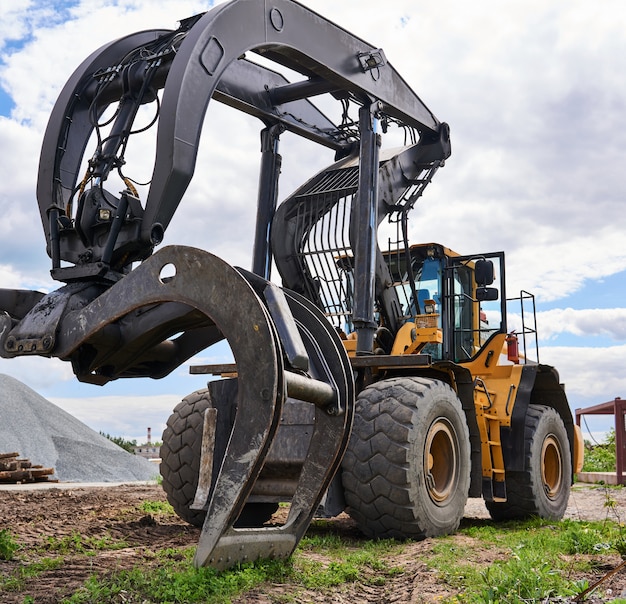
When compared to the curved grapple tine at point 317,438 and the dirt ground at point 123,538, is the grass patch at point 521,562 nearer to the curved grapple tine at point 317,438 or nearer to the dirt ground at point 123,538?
the dirt ground at point 123,538

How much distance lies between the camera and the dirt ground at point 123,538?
4184 mm

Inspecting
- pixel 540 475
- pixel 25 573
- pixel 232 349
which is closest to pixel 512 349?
pixel 540 475

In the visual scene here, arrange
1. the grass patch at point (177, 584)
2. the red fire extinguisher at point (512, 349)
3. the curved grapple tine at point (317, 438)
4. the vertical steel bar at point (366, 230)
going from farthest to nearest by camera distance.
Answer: the red fire extinguisher at point (512, 349) < the vertical steel bar at point (366, 230) < the curved grapple tine at point (317, 438) < the grass patch at point (177, 584)

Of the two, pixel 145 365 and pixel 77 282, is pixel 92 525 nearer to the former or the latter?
pixel 145 365

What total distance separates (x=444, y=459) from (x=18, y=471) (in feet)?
30.3

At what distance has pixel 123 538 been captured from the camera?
647 centimetres

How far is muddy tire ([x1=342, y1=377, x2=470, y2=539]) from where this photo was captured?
5999mm

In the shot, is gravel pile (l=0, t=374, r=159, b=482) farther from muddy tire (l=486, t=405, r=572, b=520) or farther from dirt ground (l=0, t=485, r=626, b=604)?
muddy tire (l=486, t=405, r=572, b=520)

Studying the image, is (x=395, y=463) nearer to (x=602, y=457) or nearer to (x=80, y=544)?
(x=80, y=544)

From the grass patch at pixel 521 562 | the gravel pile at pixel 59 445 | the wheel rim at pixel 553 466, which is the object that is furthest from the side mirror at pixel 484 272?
the gravel pile at pixel 59 445

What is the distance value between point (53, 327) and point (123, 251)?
0.70 metres

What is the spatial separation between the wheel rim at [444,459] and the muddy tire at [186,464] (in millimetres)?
1497

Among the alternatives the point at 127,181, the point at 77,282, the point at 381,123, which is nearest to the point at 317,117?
the point at 381,123

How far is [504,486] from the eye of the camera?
7.70 metres
